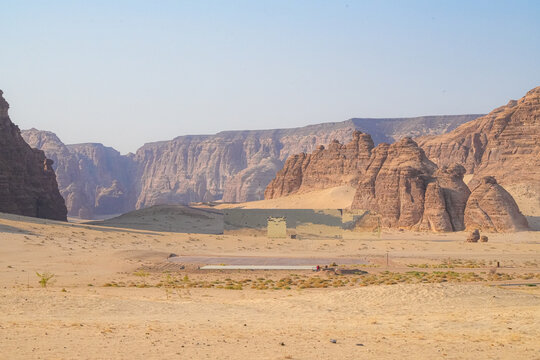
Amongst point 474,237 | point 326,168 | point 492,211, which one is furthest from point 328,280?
point 326,168

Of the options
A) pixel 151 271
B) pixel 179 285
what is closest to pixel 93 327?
pixel 179 285

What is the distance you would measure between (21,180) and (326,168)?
4328cm

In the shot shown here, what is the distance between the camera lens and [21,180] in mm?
55906

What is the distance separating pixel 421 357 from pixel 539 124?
61.1m

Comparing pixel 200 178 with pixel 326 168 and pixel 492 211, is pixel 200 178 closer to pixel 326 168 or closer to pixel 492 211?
pixel 326 168

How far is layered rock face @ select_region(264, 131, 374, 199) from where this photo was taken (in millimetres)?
80750

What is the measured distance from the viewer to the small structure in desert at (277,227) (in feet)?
155

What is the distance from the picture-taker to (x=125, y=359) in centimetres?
1069

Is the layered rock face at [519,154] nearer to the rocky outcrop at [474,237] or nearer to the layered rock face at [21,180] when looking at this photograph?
the rocky outcrop at [474,237]

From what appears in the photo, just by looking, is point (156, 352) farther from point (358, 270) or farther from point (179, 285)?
point (358, 270)

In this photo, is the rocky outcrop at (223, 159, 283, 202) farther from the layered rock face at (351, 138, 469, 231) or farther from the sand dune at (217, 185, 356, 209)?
the layered rock face at (351, 138, 469, 231)

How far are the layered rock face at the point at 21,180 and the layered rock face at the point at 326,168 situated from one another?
121 feet

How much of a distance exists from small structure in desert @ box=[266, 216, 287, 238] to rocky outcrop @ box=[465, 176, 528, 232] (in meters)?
15.4

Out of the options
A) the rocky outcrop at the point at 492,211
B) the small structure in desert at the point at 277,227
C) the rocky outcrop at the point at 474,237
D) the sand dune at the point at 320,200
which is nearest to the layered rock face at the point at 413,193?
the rocky outcrop at the point at 492,211
